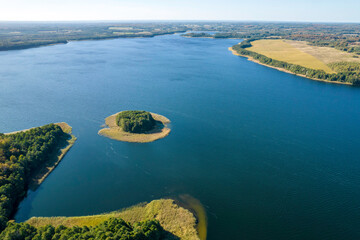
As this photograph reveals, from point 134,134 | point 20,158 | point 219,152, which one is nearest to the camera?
point 20,158

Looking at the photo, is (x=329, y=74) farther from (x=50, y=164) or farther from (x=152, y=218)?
(x=50, y=164)

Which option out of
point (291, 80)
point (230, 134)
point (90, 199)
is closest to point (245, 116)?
point (230, 134)

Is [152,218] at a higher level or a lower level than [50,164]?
lower

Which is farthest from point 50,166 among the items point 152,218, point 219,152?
point 219,152

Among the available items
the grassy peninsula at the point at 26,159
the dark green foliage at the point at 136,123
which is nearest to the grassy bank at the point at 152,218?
the grassy peninsula at the point at 26,159

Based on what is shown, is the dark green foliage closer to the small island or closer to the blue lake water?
the small island

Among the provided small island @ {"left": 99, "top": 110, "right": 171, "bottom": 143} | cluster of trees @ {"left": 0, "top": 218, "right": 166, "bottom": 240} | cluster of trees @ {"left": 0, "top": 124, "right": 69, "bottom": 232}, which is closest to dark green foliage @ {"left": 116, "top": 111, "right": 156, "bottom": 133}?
small island @ {"left": 99, "top": 110, "right": 171, "bottom": 143}

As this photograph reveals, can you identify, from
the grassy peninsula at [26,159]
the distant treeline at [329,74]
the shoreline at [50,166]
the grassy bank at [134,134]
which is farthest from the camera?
the distant treeline at [329,74]

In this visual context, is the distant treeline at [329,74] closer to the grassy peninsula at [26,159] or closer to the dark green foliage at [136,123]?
the dark green foliage at [136,123]
